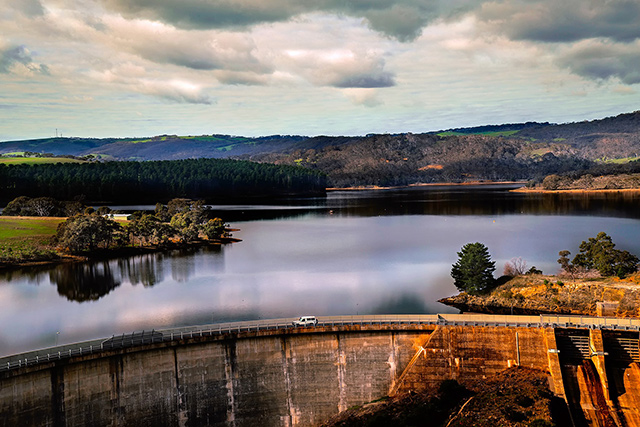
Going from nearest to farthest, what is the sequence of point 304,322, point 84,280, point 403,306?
point 304,322
point 403,306
point 84,280

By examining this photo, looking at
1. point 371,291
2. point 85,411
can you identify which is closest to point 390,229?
point 371,291

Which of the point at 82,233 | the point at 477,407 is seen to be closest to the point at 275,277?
the point at 82,233

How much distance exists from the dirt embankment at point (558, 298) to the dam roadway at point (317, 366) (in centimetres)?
1704

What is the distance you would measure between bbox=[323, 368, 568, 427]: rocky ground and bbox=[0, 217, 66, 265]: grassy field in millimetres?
78686

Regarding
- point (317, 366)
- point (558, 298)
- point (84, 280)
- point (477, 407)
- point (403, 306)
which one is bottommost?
point (477, 407)

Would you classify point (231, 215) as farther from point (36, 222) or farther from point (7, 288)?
point (7, 288)

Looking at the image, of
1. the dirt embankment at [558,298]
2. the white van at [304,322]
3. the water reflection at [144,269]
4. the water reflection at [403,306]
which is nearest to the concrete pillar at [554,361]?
the dirt embankment at [558,298]

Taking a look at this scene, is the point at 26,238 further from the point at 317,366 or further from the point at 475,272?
the point at 475,272

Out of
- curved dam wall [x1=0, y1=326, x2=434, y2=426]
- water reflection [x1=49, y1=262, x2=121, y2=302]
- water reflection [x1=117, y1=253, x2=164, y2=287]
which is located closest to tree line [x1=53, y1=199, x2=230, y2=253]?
water reflection [x1=49, y1=262, x2=121, y2=302]

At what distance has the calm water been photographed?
64.2 meters

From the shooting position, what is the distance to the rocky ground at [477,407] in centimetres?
3900

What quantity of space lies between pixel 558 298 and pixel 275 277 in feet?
136

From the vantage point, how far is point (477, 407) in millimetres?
40812

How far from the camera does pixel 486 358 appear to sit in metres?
44.9
